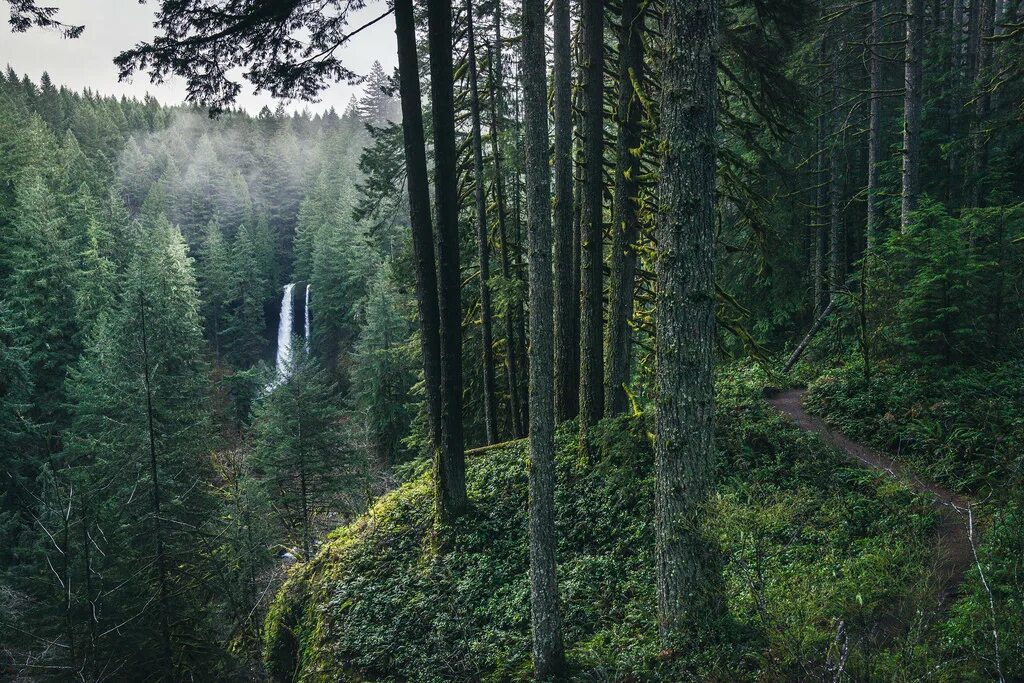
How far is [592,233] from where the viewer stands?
29.8ft

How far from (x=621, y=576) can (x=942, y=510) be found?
141 inches

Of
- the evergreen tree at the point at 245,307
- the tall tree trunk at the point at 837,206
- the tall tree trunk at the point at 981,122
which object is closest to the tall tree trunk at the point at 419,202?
the tall tree trunk at the point at 837,206

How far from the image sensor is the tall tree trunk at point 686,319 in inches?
180

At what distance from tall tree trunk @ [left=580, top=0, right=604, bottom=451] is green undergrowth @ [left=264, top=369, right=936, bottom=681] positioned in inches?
32.5

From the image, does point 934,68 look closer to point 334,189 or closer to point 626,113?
point 626,113

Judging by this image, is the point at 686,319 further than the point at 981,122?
No

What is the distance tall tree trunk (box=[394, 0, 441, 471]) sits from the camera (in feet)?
27.9

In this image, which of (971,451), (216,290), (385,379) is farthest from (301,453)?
(216,290)

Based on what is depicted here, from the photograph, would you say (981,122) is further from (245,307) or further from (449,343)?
(245,307)

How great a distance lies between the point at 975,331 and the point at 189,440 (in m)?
18.4

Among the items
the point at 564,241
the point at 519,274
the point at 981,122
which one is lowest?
the point at 519,274

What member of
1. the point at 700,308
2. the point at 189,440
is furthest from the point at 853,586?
the point at 189,440

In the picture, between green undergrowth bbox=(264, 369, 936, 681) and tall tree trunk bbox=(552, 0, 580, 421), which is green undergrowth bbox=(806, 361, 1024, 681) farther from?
tall tree trunk bbox=(552, 0, 580, 421)

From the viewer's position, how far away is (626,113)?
851 cm
